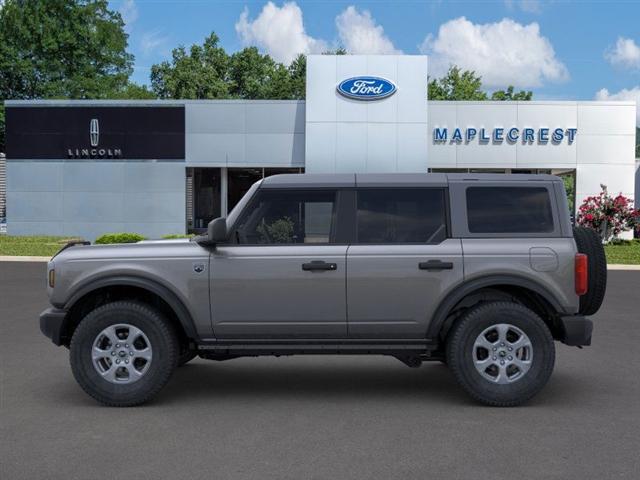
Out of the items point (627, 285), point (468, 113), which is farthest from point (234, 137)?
point (627, 285)

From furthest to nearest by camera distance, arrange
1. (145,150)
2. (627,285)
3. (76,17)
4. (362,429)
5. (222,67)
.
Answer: (222,67)
(76,17)
(145,150)
(627,285)
(362,429)

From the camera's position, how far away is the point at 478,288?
6.18m

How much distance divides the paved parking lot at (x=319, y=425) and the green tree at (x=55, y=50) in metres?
47.4

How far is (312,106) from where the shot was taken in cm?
3039

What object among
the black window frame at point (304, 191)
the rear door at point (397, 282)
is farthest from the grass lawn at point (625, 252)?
the black window frame at point (304, 191)

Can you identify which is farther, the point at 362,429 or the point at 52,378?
the point at 52,378

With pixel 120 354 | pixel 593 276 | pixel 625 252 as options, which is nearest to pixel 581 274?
pixel 593 276

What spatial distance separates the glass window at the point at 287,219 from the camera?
20.6ft

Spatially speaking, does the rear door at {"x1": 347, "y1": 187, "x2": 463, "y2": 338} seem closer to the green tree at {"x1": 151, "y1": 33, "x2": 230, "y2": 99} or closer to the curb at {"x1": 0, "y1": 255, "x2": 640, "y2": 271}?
the curb at {"x1": 0, "y1": 255, "x2": 640, "y2": 271}

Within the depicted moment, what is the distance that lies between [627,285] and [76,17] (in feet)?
160

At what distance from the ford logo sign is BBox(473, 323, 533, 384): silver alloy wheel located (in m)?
24.7

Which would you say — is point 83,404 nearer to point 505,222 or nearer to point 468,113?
point 505,222

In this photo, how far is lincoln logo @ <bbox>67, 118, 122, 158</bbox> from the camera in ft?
106

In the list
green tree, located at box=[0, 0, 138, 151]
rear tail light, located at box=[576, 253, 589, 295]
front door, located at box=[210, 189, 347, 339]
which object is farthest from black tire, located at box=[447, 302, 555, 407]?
green tree, located at box=[0, 0, 138, 151]
